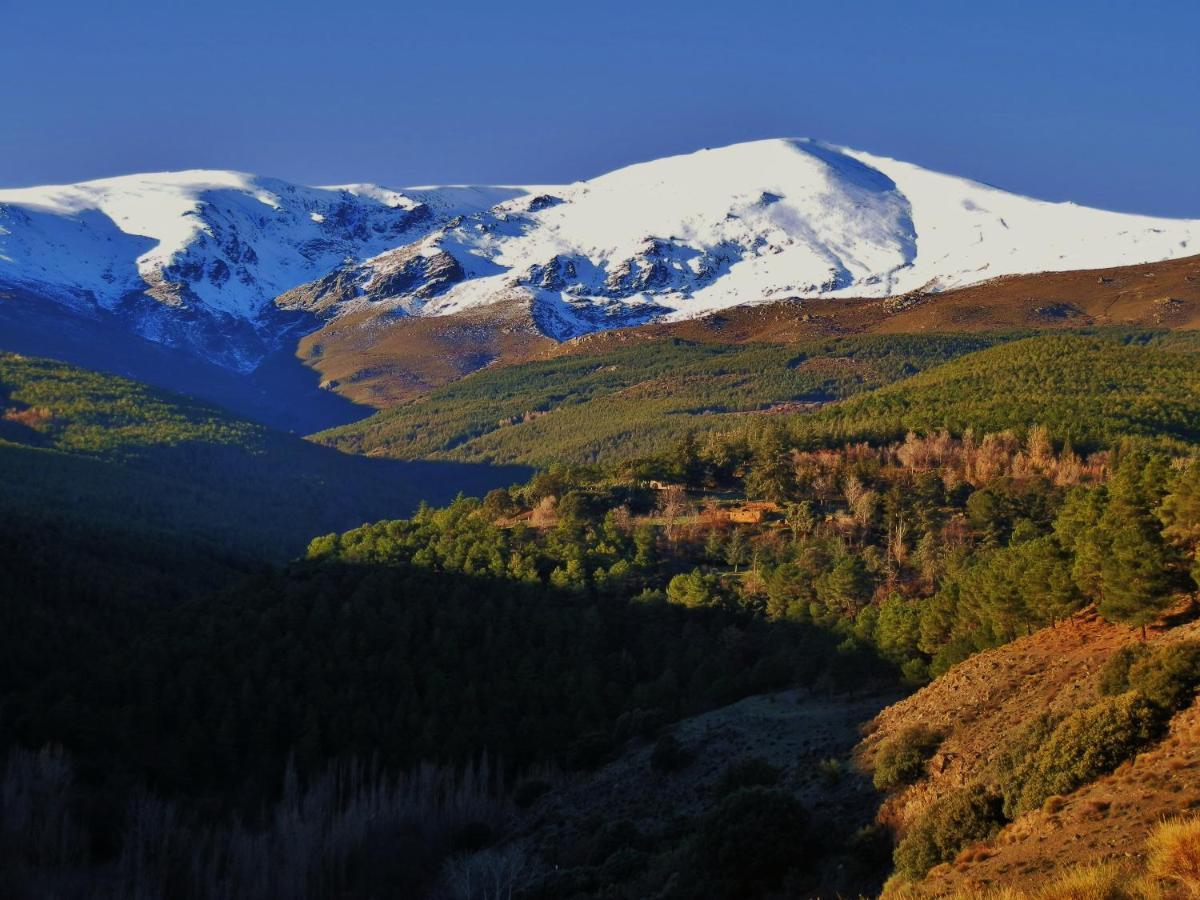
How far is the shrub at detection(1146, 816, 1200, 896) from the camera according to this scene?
70.5 ft

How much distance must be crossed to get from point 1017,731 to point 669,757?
1947cm

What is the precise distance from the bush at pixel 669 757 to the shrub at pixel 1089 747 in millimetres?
22691

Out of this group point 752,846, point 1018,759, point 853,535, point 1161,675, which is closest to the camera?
point 1161,675

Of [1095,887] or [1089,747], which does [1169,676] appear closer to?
[1089,747]

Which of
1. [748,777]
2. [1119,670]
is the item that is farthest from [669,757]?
[1119,670]

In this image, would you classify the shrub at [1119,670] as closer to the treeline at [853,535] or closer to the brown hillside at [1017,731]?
the brown hillside at [1017,731]

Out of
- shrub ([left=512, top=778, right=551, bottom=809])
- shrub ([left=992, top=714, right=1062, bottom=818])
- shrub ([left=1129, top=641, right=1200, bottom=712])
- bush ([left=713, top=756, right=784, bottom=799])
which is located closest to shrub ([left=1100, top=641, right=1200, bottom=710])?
shrub ([left=1129, top=641, right=1200, bottom=712])

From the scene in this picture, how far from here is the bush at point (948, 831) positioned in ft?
106

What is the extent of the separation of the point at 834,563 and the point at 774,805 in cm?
4699

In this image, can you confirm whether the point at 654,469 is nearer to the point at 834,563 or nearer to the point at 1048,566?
the point at 834,563

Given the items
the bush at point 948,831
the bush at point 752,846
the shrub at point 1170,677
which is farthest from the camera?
the bush at point 752,846

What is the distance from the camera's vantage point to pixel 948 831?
32.8m

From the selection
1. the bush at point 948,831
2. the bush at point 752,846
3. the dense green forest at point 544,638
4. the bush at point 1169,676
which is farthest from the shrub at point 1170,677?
the bush at point 752,846

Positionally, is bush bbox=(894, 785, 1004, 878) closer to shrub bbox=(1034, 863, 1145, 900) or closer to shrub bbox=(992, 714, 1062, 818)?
shrub bbox=(992, 714, 1062, 818)
